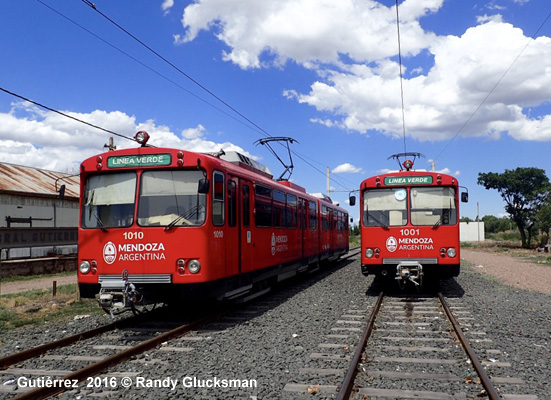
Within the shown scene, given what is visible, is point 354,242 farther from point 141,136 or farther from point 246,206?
point 141,136

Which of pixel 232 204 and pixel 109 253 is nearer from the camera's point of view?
pixel 109 253

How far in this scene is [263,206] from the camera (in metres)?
11.0

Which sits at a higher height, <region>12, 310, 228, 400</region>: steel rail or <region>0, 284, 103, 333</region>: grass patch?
<region>12, 310, 228, 400</region>: steel rail

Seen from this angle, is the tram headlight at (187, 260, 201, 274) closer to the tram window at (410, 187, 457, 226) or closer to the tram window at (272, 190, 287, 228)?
the tram window at (272, 190, 287, 228)

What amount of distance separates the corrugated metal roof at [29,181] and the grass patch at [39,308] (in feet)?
28.0

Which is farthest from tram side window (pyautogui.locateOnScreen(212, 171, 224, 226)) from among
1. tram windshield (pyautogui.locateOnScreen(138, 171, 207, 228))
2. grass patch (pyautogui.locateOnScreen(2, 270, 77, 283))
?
grass patch (pyautogui.locateOnScreen(2, 270, 77, 283))

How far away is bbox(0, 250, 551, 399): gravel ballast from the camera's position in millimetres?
5141

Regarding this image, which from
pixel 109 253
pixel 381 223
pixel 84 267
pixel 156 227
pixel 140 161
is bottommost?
pixel 84 267

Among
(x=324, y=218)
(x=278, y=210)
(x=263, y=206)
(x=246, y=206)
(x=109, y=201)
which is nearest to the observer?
(x=109, y=201)

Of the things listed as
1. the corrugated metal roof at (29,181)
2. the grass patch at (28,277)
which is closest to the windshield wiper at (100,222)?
the grass patch at (28,277)

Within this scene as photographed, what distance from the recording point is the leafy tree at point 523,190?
4153cm

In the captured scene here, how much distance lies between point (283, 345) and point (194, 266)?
1937 millimetres

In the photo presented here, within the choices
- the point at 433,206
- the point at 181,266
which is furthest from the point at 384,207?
the point at 181,266

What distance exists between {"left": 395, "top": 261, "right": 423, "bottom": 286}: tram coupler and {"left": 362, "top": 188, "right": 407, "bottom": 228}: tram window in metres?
0.98
